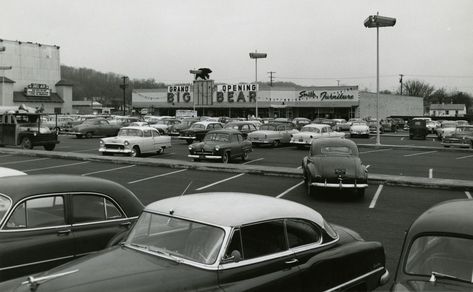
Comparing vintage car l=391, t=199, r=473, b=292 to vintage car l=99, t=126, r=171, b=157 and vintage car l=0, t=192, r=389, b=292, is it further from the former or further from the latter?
vintage car l=99, t=126, r=171, b=157

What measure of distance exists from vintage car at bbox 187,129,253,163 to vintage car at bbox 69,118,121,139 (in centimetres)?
1814

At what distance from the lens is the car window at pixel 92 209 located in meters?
5.57

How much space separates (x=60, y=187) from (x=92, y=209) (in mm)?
474

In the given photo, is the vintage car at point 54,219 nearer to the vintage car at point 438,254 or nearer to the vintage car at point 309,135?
the vintage car at point 438,254

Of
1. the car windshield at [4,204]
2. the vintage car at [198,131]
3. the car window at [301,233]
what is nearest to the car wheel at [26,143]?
the vintage car at [198,131]

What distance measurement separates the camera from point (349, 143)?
13664 mm

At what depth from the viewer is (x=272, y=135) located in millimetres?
29266

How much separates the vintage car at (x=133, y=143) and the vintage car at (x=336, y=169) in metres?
11.5

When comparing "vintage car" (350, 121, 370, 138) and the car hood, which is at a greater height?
"vintage car" (350, 121, 370, 138)

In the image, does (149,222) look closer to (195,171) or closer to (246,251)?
(246,251)

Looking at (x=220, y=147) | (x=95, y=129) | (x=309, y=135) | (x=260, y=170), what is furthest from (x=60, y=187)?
(x=95, y=129)

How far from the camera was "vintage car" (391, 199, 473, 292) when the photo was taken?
402cm

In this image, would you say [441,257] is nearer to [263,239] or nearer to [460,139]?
[263,239]

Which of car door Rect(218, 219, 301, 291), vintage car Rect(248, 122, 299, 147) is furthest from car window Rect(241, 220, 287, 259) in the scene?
vintage car Rect(248, 122, 299, 147)
